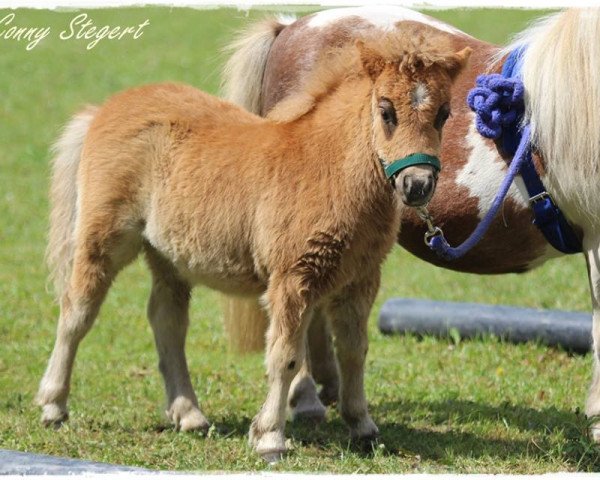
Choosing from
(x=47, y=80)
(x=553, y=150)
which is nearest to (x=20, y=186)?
(x=47, y=80)

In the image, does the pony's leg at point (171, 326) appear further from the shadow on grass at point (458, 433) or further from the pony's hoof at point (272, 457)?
the pony's hoof at point (272, 457)

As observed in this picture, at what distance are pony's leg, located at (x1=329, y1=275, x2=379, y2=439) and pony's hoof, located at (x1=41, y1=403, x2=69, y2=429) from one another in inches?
56.7

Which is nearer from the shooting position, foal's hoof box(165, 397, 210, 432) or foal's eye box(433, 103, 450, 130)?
foal's eye box(433, 103, 450, 130)

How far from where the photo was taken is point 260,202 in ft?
15.5

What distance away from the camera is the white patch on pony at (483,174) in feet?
16.8

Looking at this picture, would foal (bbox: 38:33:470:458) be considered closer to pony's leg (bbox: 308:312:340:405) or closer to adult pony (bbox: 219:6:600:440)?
adult pony (bbox: 219:6:600:440)

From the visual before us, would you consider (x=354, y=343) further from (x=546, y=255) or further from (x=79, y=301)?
(x=79, y=301)

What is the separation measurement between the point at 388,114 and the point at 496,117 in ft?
2.91

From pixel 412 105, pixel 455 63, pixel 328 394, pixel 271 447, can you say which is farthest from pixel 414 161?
pixel 328 394

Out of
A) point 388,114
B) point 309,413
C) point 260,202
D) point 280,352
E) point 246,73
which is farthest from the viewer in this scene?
point 246,73

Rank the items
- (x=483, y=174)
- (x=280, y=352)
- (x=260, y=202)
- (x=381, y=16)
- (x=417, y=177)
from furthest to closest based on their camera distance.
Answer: (x=381, y=16), (x=483, y=174), (x=260, y=202), (x=280, y=352), (x=417, y=177)

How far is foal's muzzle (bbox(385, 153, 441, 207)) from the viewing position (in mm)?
4082

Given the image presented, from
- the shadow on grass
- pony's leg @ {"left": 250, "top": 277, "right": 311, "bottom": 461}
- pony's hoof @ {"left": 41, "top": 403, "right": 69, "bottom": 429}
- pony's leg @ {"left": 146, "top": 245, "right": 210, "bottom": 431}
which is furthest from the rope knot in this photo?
pony's hoof @ {"left": 41, "top": 403, "right": 69, "bottom": 429}

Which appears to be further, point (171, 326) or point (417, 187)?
point (171, 326)
